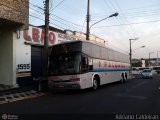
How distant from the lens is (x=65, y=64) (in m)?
20.1

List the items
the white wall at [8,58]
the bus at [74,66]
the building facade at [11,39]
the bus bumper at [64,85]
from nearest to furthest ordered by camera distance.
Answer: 1. the bus bumper at [64,85]
2. the bus at [74,66]
3. the building facade at [11,39]
4. the white wall at [8,58]

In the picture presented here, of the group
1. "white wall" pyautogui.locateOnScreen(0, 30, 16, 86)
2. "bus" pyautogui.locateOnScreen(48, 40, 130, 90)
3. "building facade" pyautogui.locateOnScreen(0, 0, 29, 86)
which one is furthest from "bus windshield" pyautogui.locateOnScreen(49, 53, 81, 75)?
"white wall" pyautogui.locateOnScreen(0, 30, 16, 86)

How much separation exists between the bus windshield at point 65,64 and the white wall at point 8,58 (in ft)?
16.7

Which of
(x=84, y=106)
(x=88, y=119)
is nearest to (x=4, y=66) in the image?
(x=84, y=106)

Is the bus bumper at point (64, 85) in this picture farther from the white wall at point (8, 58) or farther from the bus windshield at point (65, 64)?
the white wall at point (8, 58)

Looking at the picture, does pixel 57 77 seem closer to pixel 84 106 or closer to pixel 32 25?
pixel 84 106

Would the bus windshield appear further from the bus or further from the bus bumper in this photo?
the bus bumper

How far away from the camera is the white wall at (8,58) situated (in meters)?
24.6

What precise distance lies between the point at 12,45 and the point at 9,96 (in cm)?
698

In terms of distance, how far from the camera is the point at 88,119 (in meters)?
10.9

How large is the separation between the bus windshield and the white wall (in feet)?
16.7

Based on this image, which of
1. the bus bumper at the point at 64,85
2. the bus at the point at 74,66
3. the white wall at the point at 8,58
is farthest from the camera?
the white wall at the point at 8,58

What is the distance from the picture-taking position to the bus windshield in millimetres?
19891

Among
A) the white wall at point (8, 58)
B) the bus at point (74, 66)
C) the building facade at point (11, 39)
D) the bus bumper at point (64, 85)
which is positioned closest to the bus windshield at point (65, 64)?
the bus at point (74, 66)
